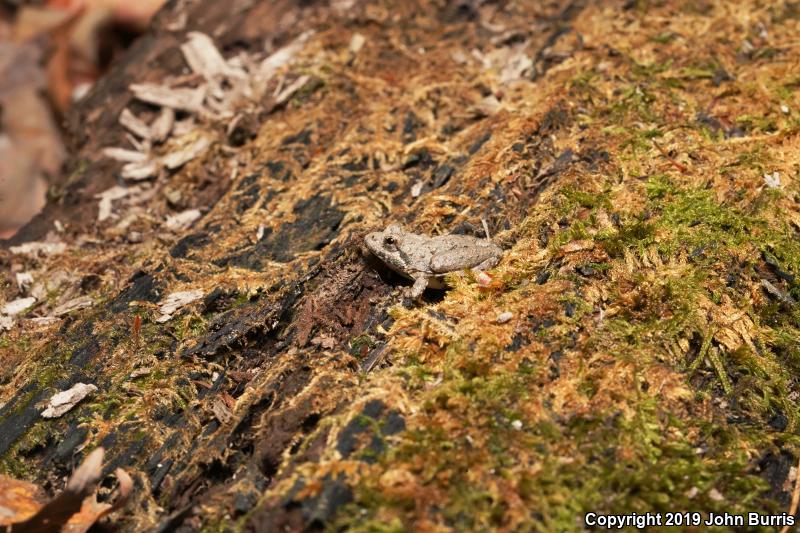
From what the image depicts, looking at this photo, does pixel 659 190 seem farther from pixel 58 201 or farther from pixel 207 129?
pixel 58 201

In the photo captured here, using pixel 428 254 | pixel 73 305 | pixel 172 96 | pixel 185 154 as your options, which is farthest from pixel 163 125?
pixel 428 254

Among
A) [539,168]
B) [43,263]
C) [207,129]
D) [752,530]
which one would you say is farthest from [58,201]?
[752,530]

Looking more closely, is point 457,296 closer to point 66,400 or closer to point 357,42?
point 66,400

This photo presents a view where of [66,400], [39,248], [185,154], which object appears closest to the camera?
[66,400]

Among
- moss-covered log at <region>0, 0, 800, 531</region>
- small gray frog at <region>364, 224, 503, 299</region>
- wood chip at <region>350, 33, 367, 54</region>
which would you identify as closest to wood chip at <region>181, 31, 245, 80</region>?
moss-covered log at <region>0, 0, 800, 531</region>

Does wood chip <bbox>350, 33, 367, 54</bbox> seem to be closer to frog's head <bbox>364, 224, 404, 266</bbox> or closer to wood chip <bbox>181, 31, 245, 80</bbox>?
wood chip <bbox>181, 31, 245, 80</bbox>
